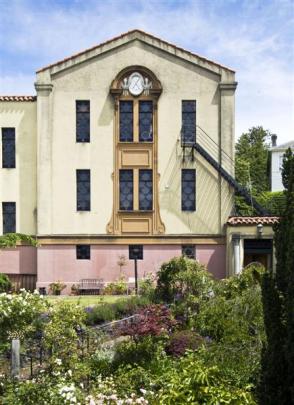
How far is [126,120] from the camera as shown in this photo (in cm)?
2647

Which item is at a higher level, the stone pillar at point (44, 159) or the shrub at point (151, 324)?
the stone pillar at point (44, 159)

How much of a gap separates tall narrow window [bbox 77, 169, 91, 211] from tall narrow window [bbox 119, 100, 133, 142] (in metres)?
2.73

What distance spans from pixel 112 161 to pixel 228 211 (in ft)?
21.3

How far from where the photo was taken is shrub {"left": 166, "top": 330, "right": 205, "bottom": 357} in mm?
12617

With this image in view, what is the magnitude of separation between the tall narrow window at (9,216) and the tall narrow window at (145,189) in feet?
21.9

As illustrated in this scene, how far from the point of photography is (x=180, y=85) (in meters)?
26.4

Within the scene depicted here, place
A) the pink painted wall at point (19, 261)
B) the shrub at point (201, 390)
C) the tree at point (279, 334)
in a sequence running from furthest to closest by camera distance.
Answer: the pink painted wall at point (19, 261) → the shrub at point (201, 390) → the tree at point (279, 334)

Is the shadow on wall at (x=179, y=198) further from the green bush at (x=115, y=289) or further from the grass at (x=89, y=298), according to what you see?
the grass at (x=89, y=298)

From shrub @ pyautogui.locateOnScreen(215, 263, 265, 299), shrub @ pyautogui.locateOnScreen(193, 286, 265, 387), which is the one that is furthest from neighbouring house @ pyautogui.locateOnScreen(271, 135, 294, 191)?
shrub @ pyautogui.locateOnScreen(193, 286, 265, 387)

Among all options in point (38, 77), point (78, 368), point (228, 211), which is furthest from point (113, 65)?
point (78, 368)

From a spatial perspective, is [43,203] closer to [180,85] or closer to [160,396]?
[180,85]

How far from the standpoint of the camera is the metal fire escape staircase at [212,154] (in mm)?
26062

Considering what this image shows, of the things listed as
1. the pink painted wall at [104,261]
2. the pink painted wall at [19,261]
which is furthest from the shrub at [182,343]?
the pink painted wall at [19,261]

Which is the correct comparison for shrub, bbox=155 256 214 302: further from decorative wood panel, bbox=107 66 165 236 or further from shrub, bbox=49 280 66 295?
shrub, bbox=49 280 66 295
